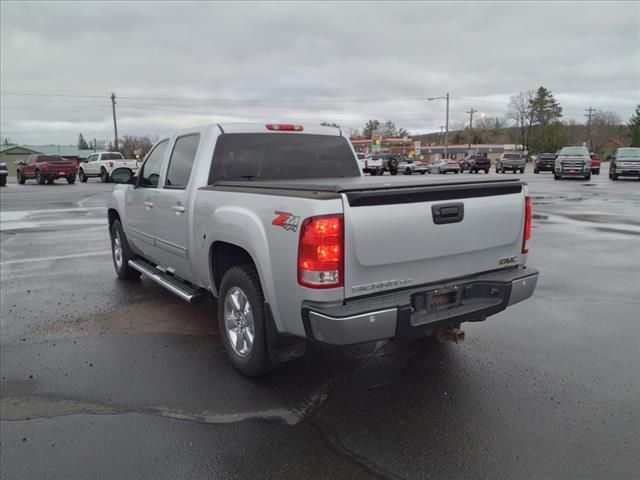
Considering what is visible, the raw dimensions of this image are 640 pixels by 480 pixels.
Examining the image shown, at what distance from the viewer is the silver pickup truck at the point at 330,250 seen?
2.96 m

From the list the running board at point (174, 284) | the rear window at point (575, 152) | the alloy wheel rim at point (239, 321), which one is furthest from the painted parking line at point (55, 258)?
the rear window at point (575, 152)

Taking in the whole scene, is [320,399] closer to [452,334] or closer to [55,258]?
[452,334]

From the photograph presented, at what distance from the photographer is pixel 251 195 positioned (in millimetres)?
3516

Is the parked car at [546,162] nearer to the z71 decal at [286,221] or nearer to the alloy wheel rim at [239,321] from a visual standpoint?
the alloy wheel rim at [239,321]

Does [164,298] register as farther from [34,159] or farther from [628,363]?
[34,159]

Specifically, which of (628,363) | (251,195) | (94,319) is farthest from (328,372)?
(94,319)

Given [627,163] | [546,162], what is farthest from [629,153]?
[546,162]

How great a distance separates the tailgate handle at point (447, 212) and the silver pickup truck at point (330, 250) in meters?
0.01

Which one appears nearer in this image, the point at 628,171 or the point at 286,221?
the point at 286,221

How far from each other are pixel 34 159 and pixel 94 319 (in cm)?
3382

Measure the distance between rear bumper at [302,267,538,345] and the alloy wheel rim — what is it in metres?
0.79

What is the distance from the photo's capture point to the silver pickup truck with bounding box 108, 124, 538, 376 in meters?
2.96

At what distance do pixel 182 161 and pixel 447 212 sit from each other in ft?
9.28

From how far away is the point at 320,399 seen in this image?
138 inches
